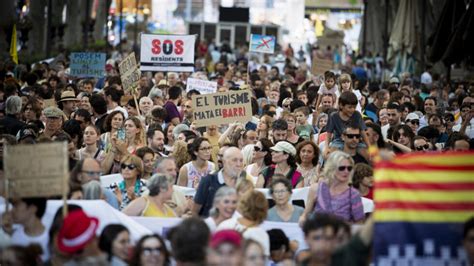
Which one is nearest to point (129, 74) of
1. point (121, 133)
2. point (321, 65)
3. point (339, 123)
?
point (121, 133)

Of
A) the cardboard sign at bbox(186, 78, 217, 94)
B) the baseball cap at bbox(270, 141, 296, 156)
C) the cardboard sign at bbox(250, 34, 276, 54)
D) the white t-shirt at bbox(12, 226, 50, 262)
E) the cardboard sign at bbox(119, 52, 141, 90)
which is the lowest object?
the cardboard sign at bbox(250, 34, 276, 54)

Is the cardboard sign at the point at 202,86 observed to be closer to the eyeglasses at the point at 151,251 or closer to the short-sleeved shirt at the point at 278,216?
the short-sleeved shirt at the point at 278,216

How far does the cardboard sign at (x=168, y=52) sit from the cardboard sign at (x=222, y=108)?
805 cm

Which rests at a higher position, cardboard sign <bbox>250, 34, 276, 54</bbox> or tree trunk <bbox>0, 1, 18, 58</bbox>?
cardboard sign <bbox>250, 34, 276, 54</bbox>

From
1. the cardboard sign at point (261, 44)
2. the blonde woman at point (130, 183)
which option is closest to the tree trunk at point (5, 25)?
the cardboard sign at point (261, 44)

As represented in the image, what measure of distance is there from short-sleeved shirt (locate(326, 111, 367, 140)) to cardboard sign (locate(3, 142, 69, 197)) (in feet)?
20.0

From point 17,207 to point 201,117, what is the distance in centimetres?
748

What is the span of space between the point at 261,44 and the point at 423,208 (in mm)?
22572

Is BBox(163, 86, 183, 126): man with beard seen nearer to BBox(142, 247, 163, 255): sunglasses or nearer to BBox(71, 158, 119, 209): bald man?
BBox(71, 158, 119, 209): bald man

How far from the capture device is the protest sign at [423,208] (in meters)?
9.91

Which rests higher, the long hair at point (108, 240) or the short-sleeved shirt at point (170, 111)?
the long hair at point (108, 240)

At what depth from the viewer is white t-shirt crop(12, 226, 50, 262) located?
10.9 metres

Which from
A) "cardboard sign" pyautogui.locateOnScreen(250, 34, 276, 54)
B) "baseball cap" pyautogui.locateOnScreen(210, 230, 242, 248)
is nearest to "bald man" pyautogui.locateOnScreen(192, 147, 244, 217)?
"baseball cap" pyautogui.locateOnScreen(210, 230, 242, 248)

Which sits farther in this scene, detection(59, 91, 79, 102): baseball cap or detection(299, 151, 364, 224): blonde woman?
detection(59, 91, 79, 102): baseball cap
